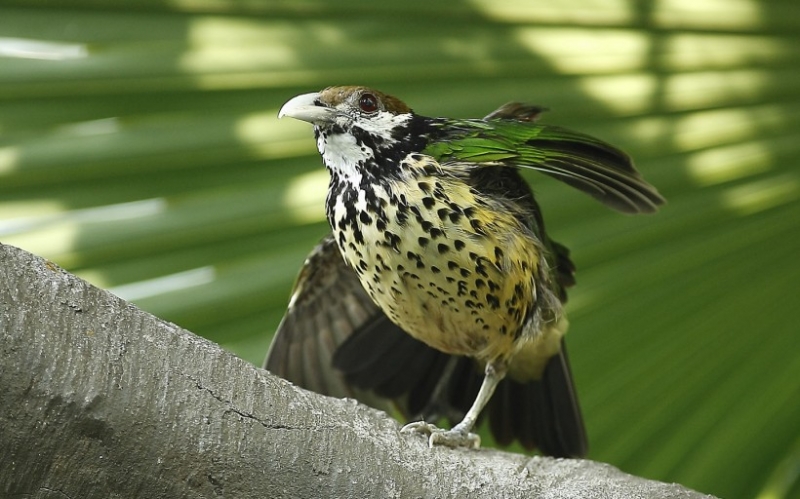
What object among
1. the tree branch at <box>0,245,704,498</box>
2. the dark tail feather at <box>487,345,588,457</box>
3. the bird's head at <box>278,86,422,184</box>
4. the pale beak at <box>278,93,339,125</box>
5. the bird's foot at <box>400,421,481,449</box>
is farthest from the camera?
the dark tail feather at <box>487,345,588,457</box>

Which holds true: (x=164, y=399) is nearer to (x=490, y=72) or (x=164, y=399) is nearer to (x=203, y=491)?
(x=203, y=491)

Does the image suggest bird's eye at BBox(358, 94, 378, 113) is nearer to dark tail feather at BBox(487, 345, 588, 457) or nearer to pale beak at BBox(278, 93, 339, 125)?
pale beak at BBox(278, 93, 339, 125)

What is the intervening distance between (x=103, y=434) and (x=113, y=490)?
9 centimetres

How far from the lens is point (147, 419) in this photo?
1.25m

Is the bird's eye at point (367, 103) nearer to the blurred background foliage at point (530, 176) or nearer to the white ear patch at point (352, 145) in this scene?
the white ear patch at point (352, 145)

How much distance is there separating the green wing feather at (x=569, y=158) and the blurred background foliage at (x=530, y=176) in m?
0.30

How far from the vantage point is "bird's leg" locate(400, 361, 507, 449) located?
1.79 m

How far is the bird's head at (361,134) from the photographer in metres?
2.19

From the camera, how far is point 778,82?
234cm

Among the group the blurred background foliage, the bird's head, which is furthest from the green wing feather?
the blurred background foliage

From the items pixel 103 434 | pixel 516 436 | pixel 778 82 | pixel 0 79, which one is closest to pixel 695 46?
pixel 778 82

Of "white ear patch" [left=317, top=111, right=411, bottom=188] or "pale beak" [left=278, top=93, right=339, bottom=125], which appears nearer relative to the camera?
"pale beak" [left=278, top=93, right=339, bottom=125]

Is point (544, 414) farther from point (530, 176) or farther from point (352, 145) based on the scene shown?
point (352, 145)

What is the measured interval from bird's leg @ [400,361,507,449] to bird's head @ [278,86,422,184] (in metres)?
0.59
